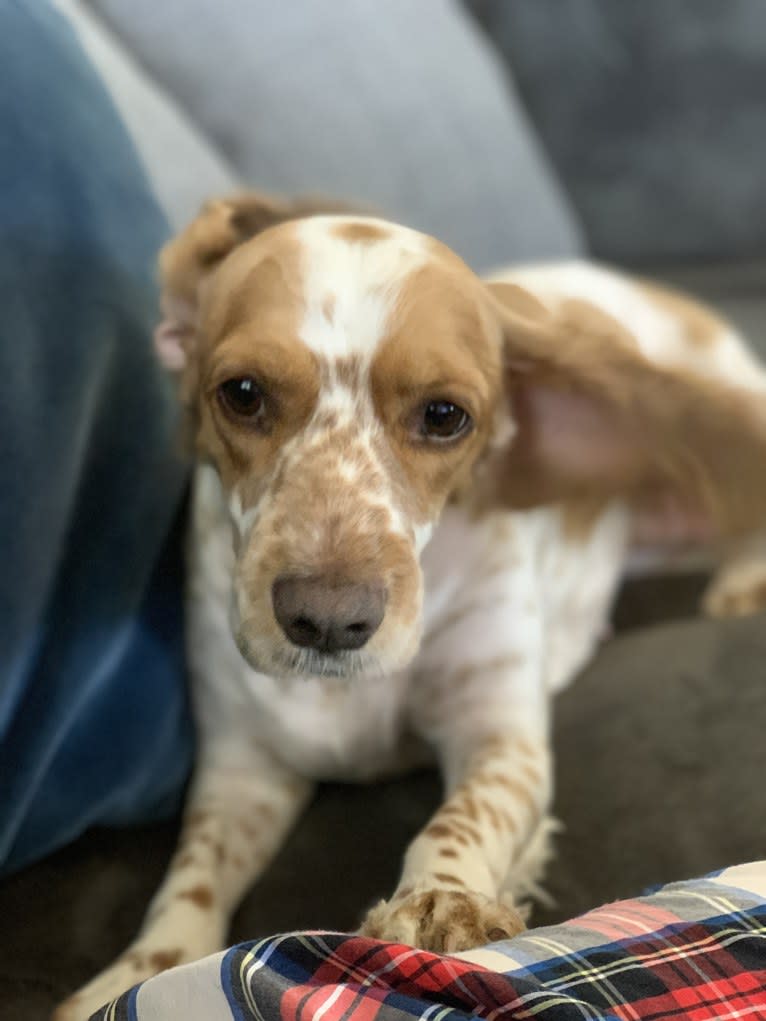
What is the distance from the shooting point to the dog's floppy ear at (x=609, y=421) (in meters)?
1.05

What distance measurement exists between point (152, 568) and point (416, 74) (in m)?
1.27

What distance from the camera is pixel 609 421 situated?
3.62 ft

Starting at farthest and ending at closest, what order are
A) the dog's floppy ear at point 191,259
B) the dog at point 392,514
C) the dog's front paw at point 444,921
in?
the dog's floppy ear at point 191,259 → the dog at point 392,514 → the dog's front paw at point 444,921

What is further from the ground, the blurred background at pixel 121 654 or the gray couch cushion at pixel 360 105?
A: the gray couch cushion at pixel 360 105

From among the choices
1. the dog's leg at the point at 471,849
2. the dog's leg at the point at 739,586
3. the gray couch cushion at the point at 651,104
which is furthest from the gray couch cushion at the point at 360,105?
the dog's leg at the point at 471,849

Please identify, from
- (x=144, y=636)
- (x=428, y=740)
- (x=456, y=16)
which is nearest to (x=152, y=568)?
(x=144, y=636)

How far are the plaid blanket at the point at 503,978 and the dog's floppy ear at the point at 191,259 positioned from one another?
0.64m

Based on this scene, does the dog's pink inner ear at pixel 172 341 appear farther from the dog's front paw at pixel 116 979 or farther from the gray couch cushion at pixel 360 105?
the gray couch cushion at pixel 360 105

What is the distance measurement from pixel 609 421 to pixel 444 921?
22.0 inches

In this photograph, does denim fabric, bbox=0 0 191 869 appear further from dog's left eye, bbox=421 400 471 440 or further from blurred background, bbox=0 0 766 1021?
dog's left eye, bbox=421 400 471 440

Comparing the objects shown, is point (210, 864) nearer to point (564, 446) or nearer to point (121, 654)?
point (121, 654)

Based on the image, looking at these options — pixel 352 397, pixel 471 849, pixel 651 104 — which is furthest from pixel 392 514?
pixel 651 104

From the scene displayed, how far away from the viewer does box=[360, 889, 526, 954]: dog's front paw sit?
739 millimetres

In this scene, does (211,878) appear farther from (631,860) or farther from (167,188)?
(167,188)
